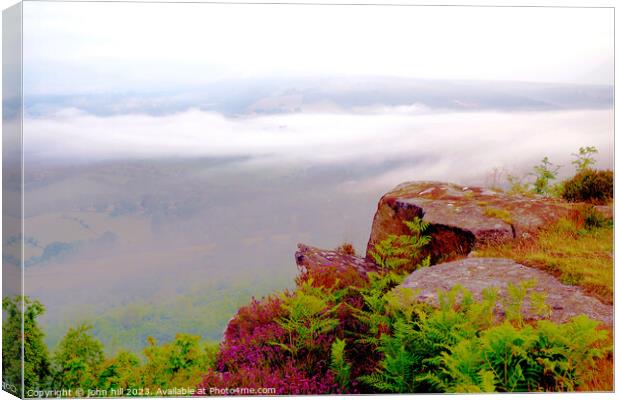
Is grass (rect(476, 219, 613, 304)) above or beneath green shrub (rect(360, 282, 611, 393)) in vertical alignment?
above

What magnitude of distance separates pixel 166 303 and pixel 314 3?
9.49ft

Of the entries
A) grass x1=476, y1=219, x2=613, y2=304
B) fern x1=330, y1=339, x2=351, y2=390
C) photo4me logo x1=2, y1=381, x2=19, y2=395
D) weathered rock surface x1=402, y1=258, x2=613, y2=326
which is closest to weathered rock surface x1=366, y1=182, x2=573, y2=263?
grass x1=476, y1=219, x2=613, y2=304

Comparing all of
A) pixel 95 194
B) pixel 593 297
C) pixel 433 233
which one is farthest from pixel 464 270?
pixel 95 194

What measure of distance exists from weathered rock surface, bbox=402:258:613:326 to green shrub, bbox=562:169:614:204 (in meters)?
0.91

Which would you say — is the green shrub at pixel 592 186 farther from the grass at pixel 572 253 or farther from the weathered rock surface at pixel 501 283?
the weathered rock surface at pixel 501 283

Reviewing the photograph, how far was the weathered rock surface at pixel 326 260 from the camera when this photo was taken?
331 inches

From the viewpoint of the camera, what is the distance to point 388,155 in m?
8.46

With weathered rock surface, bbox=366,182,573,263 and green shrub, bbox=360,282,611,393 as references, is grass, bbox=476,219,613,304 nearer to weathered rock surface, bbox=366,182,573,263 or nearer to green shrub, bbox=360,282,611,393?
weathered rock surface, bbox=366,182,573,263

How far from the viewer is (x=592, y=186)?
8.54 m

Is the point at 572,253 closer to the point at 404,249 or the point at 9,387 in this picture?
the point at 404,249

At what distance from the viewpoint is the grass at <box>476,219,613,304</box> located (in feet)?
27.0

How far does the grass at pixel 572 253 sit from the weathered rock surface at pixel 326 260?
104 cm

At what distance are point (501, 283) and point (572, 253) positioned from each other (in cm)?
77

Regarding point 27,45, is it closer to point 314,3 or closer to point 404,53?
point 314,3
